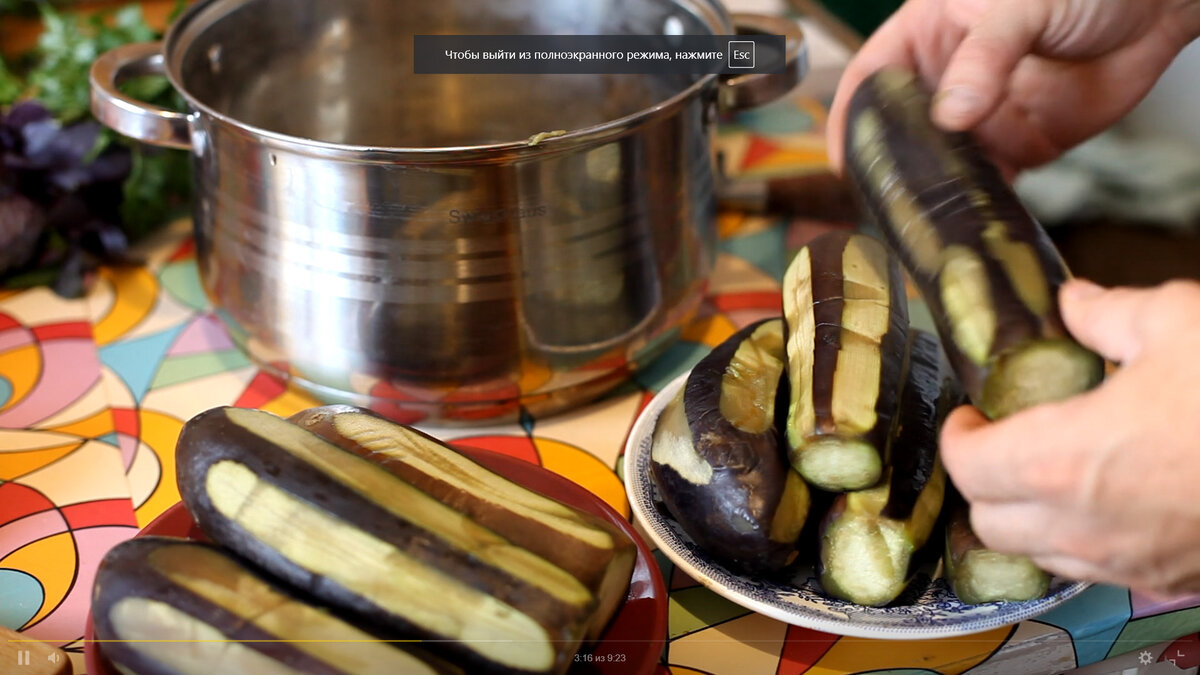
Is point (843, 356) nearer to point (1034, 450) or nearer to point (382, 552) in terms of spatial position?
point (1034, 450)

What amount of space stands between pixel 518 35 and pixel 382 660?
2.00 feet

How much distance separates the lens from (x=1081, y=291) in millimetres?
434

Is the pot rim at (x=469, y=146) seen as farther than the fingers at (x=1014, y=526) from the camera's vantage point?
Yes

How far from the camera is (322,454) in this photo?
0.46 metres

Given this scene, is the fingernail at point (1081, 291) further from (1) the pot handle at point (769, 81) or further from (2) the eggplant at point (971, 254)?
(1) the pot handle at point (769, 81)

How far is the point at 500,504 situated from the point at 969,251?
0.25 m

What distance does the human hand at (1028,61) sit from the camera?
1.84 ft

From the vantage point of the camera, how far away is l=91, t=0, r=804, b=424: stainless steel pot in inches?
22.9

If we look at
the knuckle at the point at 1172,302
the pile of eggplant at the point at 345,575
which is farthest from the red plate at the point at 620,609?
the knuckle at the point at 1172,302

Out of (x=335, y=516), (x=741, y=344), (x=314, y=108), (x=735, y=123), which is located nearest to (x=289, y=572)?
(x=335, y=516)

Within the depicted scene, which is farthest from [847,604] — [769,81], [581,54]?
[581,54]

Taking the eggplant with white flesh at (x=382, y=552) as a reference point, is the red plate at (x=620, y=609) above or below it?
below

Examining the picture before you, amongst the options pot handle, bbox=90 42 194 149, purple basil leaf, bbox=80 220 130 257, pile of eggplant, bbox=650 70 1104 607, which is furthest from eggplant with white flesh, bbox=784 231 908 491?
purple basil leaf, bbox=80 220 130 257

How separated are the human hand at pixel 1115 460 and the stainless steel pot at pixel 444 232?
28 centimetres
